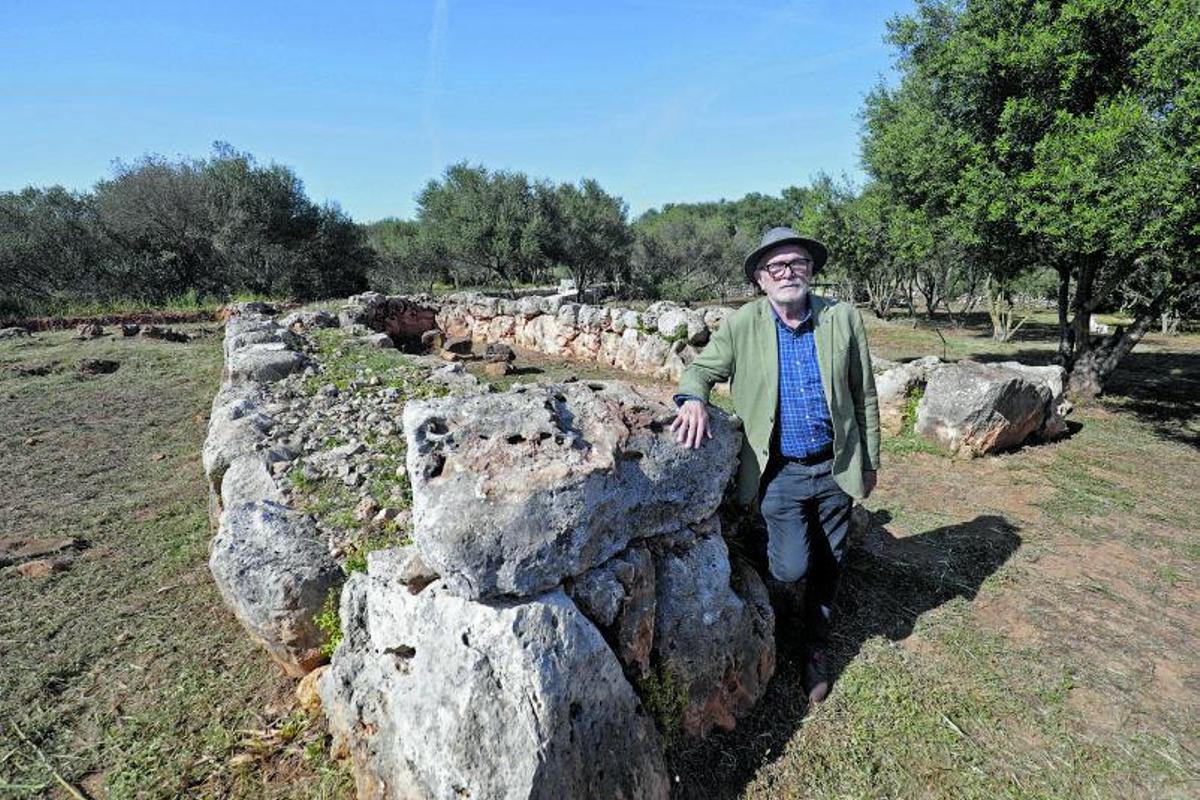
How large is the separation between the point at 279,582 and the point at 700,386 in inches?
93.1

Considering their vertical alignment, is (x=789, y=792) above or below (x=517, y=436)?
below

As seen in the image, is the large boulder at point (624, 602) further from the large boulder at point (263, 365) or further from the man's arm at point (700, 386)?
the large boulder at point (263, 365)

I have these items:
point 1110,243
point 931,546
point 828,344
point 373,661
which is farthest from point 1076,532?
point 373,661

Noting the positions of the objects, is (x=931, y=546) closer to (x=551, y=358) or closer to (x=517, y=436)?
(x=517, y=436)

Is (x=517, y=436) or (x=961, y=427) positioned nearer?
(x=517, y=436)

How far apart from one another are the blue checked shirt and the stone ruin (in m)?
0.32

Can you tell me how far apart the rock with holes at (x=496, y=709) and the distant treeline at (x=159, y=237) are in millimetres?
25081

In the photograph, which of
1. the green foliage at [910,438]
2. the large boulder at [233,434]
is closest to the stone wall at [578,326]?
the green foliage at [910,438]

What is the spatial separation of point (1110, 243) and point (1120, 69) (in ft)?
8.58

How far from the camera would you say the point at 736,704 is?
2.95 metres

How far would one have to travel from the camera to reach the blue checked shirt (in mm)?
2906

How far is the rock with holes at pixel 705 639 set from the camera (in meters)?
2.73

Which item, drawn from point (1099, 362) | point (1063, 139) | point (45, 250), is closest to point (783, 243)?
point (1063, 139)

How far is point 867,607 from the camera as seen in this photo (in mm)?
3775
